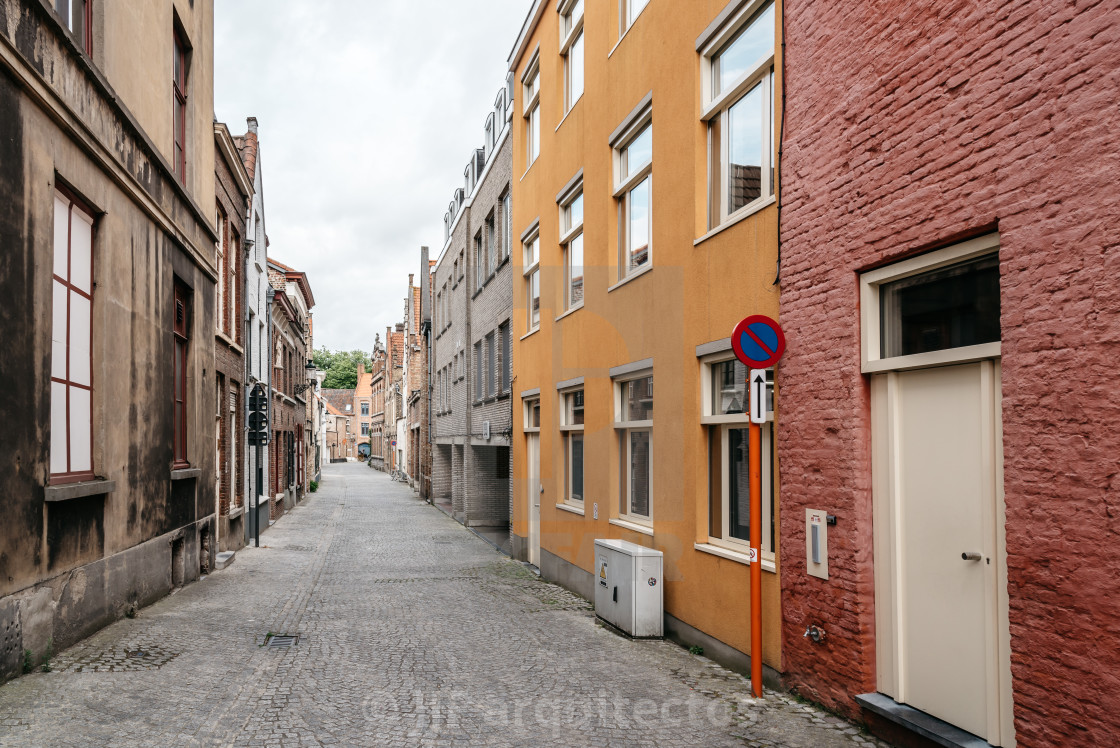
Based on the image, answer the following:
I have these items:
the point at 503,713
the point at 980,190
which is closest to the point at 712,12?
the point at 980,190

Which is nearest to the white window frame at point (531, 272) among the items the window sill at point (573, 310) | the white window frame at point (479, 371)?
the window sill at point (573, 310)

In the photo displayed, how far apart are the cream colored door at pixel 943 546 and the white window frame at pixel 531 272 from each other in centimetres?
941

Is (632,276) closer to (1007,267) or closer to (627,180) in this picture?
(627,180)

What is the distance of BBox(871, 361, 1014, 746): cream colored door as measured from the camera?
466 centimetres

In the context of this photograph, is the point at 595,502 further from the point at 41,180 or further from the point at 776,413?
the point at 41,180

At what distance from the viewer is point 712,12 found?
7.82 metres

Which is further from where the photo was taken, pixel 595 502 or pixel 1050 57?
pixel 595 502

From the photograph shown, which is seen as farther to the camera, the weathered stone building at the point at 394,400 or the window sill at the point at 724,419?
the weathered stone building at the point at 394,400

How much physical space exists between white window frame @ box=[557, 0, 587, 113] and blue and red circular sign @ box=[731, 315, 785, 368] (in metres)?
6.67

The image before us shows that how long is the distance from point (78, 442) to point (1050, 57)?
8164 millimetres

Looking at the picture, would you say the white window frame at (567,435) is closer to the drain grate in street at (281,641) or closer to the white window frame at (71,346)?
the drain grate in street at (281,641)

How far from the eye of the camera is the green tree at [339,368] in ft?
377

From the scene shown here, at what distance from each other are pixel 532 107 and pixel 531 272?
113 inches

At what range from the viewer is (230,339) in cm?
1728
